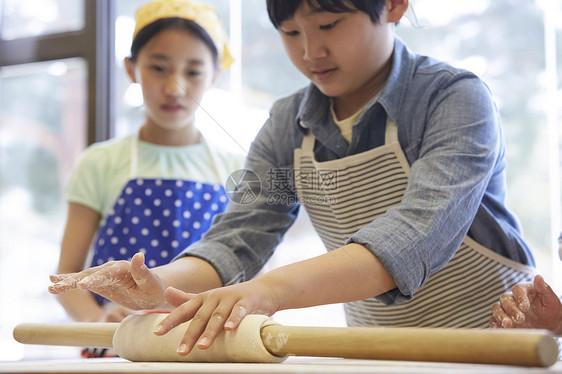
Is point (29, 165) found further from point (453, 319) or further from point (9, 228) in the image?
point (453, 319)

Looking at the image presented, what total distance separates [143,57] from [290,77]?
19 cm

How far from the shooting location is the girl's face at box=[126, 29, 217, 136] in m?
0.78

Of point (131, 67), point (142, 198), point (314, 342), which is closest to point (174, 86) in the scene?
point (131, 67)

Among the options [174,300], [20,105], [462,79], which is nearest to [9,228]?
[20,105]

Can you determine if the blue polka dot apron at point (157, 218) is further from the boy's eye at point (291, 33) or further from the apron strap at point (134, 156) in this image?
the boy's eye at point (291, 33)

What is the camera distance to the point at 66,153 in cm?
191

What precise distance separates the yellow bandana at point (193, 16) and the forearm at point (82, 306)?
0.55 m

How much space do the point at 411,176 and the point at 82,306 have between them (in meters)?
0.74

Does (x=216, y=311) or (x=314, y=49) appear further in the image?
(x=314, y=49)

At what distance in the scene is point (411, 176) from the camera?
71 cm

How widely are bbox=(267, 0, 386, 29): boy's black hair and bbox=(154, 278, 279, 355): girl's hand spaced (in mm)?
295

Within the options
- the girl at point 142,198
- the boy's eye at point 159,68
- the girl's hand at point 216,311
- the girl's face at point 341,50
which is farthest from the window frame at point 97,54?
the girl's hand at point 216,311

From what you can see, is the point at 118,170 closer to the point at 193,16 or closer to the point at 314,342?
the point at 193,16

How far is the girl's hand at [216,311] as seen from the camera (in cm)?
59
